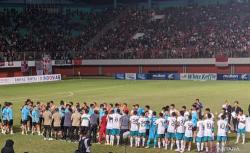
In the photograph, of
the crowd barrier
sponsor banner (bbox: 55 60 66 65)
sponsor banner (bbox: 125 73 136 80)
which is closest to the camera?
the crowd barrier

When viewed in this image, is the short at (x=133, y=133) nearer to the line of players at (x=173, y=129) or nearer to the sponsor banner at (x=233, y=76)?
the line of players at (x=173, y=129)

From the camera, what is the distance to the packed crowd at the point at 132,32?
70.7 m

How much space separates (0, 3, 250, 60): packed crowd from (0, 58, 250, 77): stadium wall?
905 millimetres

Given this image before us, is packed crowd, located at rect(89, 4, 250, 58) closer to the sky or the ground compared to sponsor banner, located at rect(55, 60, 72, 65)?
closer to the sky

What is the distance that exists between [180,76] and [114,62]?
12.2m

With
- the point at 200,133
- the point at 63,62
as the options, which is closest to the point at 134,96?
the point at 200,133

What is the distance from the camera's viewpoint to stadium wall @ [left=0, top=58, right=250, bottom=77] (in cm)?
6750

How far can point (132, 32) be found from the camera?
266ft

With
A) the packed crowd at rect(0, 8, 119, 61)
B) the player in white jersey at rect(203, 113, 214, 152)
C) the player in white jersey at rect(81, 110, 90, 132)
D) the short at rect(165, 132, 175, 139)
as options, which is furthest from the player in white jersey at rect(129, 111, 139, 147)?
the packed crowd at rect(0, 8, 119, 61)

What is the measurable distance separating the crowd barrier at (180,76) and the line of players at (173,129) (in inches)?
1607

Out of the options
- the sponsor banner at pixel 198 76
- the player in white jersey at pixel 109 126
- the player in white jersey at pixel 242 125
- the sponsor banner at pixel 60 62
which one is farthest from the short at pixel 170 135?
the sponsor banner at pixel 60 62

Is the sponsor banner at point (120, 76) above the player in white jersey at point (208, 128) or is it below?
above

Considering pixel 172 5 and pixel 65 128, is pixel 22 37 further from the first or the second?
pixel 65 128

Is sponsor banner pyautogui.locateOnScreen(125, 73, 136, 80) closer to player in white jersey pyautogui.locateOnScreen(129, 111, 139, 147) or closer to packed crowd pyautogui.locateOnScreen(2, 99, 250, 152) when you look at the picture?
packed crowd pyautogui.locateOnScreen(2, 99, 250, 152)
